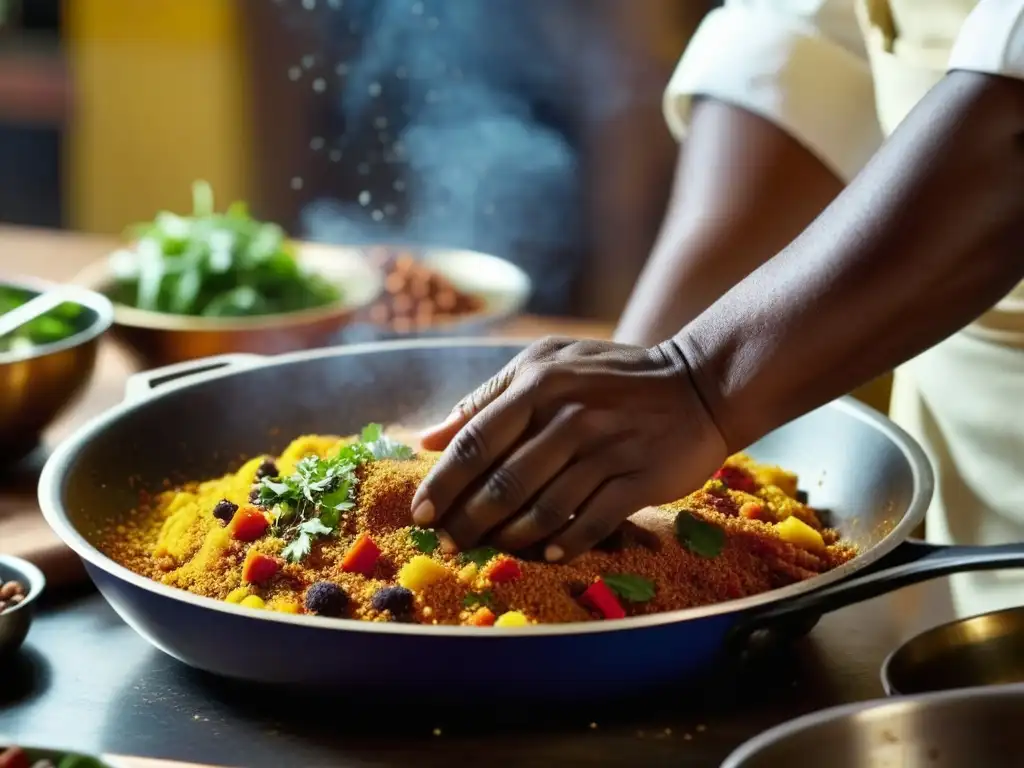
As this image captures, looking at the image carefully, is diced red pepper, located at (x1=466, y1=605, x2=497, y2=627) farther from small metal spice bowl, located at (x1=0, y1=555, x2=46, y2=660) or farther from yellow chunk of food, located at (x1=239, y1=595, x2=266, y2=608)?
small metal spice bowl, located at (x1=0, y1=555, x2=46, y2=660)

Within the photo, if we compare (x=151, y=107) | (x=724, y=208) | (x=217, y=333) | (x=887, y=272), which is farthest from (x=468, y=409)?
(x=151, y=107)

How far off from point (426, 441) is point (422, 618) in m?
0.21

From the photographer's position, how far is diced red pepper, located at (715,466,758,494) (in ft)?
4.10

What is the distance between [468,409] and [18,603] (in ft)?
1.28

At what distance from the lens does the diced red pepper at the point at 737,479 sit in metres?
1.25

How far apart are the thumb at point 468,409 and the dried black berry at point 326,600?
191mm

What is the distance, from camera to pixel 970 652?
998 mm

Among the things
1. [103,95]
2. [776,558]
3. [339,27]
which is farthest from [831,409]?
[103,95]

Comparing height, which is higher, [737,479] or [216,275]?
[737,479]

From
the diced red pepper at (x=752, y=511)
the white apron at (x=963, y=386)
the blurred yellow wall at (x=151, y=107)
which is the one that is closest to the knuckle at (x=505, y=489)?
the diced red pepper at (x=752, y=511)

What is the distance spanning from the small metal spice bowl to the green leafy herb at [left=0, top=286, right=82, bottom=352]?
0.52m

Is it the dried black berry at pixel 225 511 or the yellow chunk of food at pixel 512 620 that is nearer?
the yellow chunk of food at pixel 512 620

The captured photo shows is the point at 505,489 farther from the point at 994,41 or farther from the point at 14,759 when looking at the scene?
the point at 994,41

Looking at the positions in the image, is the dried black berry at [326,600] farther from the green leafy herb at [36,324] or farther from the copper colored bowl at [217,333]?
the copper colored bowl at [217,333]
